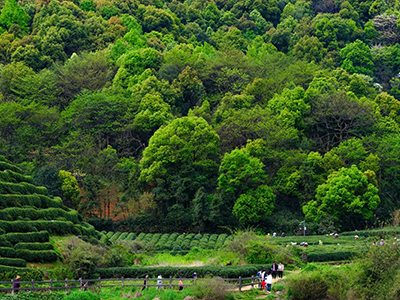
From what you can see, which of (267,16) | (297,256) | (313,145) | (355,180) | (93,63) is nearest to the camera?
(297,256)

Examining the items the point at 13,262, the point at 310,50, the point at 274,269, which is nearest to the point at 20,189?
the point at 13,262

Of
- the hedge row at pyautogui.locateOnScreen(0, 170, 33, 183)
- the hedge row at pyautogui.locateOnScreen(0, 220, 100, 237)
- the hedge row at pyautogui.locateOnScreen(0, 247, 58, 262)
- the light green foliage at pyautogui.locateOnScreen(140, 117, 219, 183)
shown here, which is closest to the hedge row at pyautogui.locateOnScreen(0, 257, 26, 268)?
the hedge row at pyautogui.locateOnScreen(0, 247, 58, 262)

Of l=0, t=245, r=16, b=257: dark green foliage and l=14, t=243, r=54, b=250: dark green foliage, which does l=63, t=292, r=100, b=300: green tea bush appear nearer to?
l=0, t=245, r=16, b=257: dark green foliage

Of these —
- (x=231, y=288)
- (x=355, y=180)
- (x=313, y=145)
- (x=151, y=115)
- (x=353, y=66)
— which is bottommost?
(x=231, y=288)

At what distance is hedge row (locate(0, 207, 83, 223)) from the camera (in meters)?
43.8

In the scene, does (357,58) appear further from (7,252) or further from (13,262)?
(13,262)

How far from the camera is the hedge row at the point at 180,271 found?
40344mm

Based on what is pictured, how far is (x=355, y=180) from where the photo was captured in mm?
64750

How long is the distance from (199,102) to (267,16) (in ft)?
161

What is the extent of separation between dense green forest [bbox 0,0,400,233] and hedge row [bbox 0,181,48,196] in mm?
17497

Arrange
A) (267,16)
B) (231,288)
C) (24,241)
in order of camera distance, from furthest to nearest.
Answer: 1. (267,16)
2. (24,241)
3. (231,288)

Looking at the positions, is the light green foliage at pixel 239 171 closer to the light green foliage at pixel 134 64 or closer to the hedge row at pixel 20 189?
the hedge row at pixel 20 189

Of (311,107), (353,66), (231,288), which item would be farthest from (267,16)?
(231,288)

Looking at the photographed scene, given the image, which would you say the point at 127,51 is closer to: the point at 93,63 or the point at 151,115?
the point at 93,63
